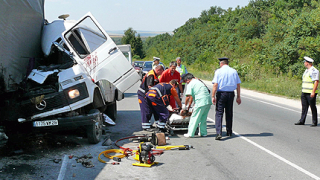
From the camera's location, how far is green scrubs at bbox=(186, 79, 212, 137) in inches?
328

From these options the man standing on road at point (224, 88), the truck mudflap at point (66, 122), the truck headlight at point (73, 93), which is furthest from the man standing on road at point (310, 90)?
the truck headlight at point (73, 93)

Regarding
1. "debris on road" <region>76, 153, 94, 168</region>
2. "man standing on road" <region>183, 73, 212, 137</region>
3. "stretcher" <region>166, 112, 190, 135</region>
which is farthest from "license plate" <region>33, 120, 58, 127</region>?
"man standing on road" <region>183, 73, 212, 137</region>

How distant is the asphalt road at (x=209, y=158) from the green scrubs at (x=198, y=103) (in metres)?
0.32

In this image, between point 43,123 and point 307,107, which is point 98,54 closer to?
point 43,123

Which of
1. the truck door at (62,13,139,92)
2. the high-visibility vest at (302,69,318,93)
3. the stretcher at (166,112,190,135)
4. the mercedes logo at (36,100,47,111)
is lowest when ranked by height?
the stretcher at (166,112,190,135)

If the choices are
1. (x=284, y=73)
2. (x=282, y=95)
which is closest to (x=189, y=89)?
(x=282, y=95)

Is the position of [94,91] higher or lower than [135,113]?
higher

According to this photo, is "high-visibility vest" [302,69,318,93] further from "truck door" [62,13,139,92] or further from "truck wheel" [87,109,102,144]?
"truck wheel" [87,109,102,144]

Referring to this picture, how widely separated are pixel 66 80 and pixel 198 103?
295cm

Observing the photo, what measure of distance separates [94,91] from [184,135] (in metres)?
2.30

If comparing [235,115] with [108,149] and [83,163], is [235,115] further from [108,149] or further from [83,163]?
[83,163]

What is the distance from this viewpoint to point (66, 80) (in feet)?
23.8

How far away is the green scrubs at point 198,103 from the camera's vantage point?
8.33m

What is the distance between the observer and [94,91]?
8.24 metres
